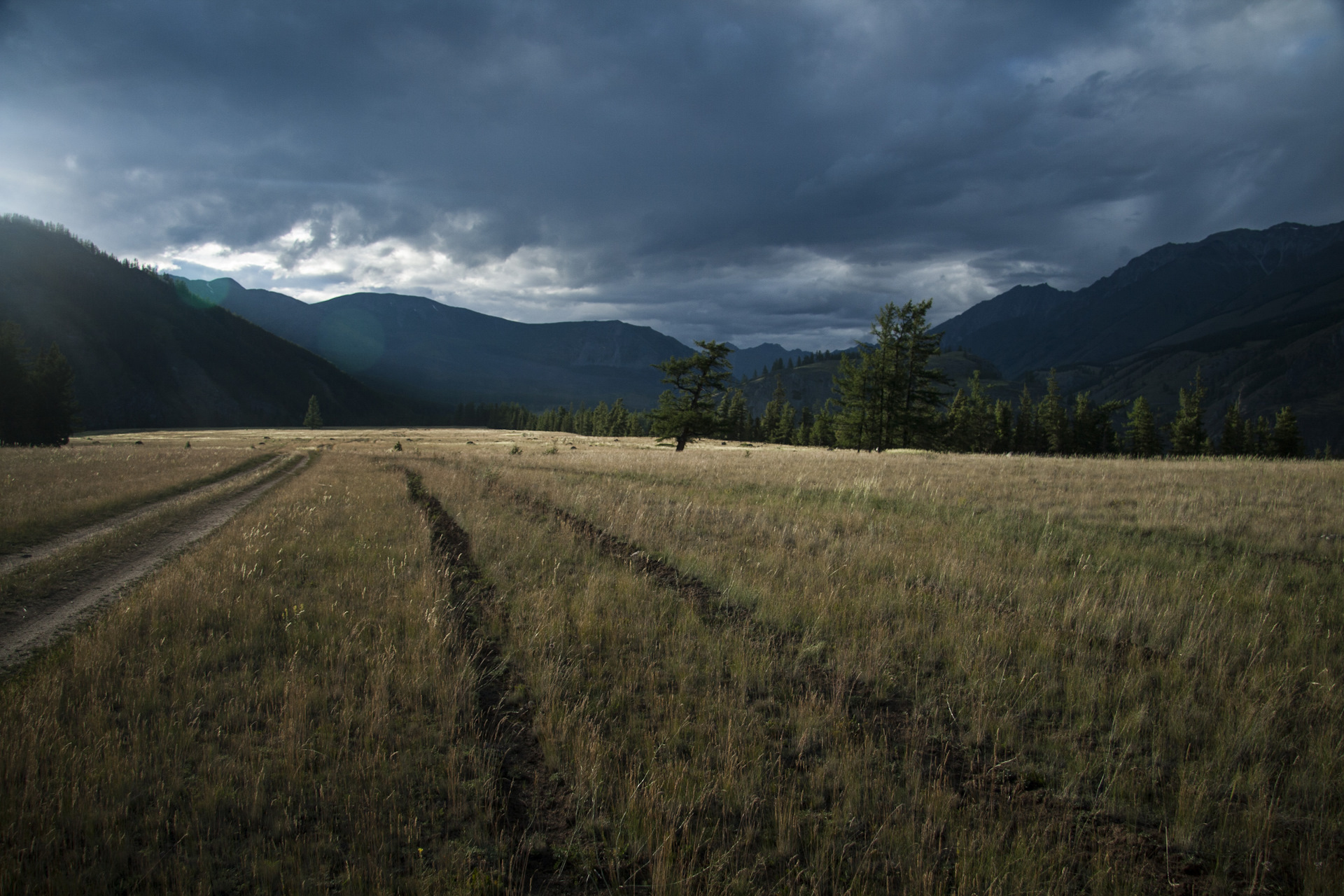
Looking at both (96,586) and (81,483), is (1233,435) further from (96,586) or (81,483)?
(81,483)

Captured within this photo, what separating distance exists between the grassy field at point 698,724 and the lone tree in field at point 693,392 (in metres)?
37.6

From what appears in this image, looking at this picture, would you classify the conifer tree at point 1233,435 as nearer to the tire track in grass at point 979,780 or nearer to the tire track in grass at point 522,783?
the tire track in grass at point 979,780

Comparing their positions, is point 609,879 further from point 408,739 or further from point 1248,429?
point 1248,429

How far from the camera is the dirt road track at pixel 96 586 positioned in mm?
6105

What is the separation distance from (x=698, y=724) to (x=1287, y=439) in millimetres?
97077

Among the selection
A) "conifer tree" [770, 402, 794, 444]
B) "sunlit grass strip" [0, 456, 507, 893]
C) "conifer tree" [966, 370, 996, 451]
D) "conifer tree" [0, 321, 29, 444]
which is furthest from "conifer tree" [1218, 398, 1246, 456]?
"conifer tree" [0, 321, 29, 444]

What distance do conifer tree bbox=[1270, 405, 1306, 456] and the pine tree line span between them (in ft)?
447

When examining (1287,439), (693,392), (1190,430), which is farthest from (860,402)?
(1287,439)

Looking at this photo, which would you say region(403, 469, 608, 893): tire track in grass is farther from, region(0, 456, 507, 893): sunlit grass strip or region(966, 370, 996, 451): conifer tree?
region(966, 370, 996, 451): conifer tree

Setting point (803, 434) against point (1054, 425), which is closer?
point (1054, 425)

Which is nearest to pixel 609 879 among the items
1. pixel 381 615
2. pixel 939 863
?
pixel 939 863

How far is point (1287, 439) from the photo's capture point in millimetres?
65875

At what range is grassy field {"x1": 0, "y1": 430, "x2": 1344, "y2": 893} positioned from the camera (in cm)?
305

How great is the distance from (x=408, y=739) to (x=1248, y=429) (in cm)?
10925
